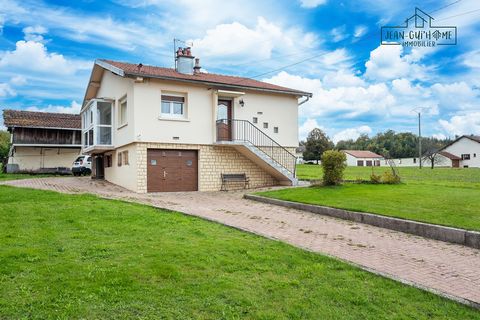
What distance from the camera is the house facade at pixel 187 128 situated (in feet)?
57.7

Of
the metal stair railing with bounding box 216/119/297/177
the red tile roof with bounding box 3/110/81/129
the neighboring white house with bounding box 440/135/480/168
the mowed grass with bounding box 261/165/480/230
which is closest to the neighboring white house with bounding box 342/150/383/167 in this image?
the neighboring white house with bounding box 440/135/480/168

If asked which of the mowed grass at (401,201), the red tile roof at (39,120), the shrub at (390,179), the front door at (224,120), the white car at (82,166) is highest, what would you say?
the red tile roof at (39,120)

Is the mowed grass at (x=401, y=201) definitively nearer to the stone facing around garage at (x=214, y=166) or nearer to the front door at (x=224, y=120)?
the stone facing around garage at (x=214, y=166)

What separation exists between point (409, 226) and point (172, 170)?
1182 centimetres

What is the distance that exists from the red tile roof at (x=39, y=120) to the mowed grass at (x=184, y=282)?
30.4 meters

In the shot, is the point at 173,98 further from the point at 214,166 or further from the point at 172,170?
the point at 214,166

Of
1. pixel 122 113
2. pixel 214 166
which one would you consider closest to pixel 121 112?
pixel 122 113

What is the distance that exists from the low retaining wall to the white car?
22.9 m

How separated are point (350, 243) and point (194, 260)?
360 centimetres

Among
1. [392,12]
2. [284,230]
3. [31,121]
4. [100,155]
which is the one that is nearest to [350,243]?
[284,230]

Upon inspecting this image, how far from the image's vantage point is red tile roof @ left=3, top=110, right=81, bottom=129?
3378 centimetres

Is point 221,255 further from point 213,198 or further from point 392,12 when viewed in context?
point 392,12

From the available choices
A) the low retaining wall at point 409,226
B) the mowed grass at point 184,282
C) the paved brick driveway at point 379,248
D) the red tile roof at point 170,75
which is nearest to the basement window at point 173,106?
the red tile roof at point 170,75

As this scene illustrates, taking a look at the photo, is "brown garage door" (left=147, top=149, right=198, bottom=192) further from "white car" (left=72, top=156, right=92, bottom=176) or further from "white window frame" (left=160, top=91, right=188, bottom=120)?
"white car" (left=72, top=156, right=92, bottom=176)
